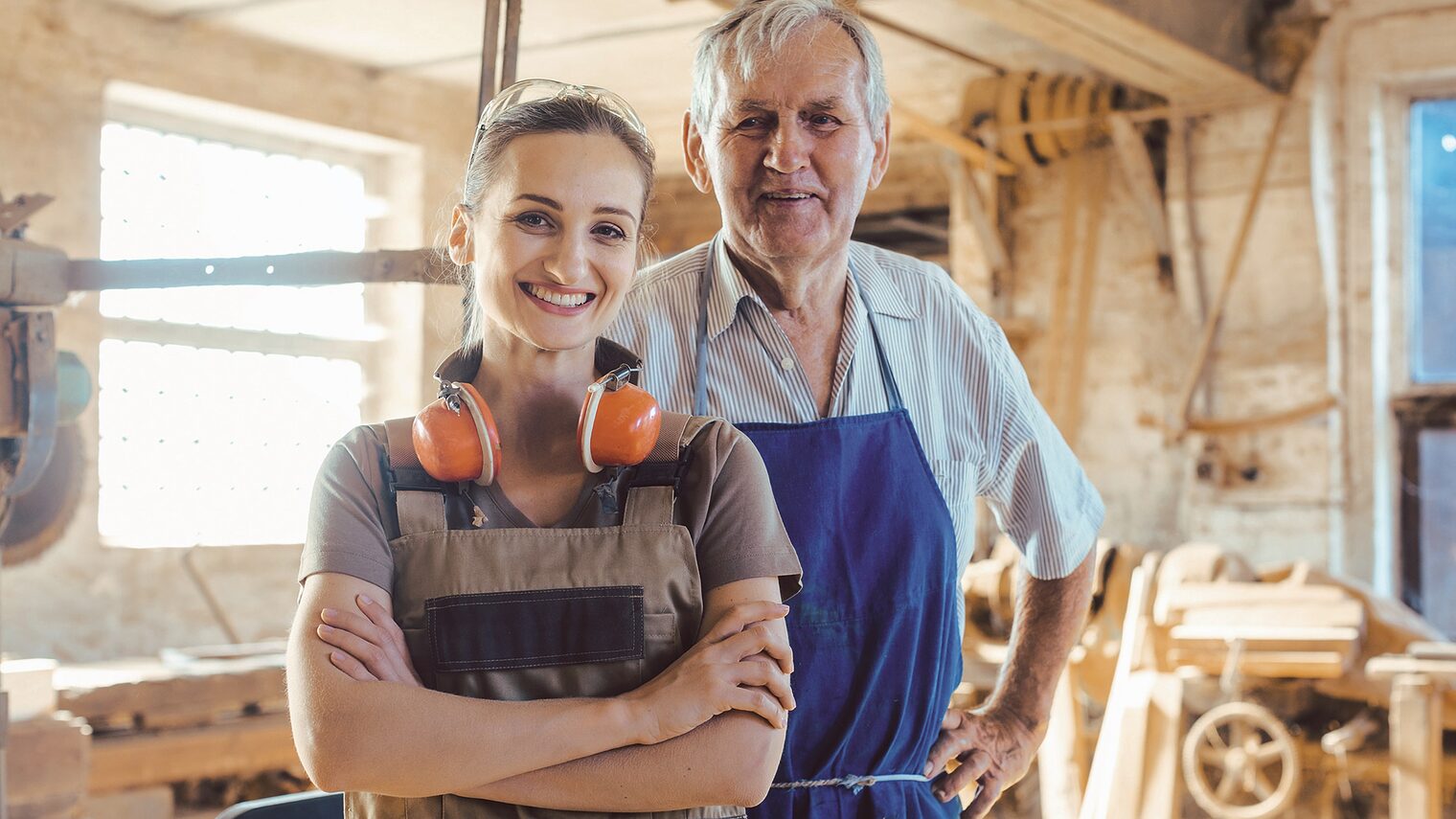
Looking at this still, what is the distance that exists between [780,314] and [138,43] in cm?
627

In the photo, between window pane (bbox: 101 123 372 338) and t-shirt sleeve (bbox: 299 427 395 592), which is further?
window pane (bbox: 101 123 372 338)

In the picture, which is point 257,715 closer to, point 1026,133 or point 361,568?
point 361,568

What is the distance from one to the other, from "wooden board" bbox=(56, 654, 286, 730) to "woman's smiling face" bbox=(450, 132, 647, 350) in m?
3.71

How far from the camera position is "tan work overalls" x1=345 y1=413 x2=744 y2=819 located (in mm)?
1476

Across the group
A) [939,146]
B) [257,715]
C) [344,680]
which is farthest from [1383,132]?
[344,680]

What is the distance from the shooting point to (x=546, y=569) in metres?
1.50

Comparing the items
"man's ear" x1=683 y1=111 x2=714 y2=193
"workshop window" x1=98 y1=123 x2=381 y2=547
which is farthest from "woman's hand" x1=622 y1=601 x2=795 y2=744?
"workshop window" x1=98 y1=123 x2=381 y2=547

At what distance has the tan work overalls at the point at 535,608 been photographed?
4.84ft

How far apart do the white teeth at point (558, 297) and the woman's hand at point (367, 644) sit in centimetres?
38

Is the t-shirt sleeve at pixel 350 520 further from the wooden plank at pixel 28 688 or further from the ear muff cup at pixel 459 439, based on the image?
the wooden plank at pixel 28 688

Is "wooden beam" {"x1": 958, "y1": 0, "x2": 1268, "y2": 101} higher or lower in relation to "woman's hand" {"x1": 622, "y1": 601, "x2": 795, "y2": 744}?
higher

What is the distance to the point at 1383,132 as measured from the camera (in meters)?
6.80

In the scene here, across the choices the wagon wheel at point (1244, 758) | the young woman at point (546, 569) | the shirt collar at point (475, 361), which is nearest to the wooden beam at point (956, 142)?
the wagon wheel at point (1244, 758)

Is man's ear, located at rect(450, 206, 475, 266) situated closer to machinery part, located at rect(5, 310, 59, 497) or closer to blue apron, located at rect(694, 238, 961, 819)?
blue apron, located at rect(694, 238, 961, 819)
